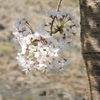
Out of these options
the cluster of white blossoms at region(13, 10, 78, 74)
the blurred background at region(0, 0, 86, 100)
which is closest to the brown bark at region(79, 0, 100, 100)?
the cluster of white blossoms at region(13, 10, 78, 74)

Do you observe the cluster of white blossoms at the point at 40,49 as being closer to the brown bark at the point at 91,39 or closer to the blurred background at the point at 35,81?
the brown bark at the point at 91,39

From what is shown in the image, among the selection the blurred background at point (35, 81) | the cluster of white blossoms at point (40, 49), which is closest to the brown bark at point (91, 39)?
the cluster of white blossoms at point (40, 49)

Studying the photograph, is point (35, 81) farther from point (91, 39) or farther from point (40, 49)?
point (40, 49)

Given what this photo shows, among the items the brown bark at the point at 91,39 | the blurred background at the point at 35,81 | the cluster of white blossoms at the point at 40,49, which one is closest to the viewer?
the cluster of white blossoms at the point at 40,49

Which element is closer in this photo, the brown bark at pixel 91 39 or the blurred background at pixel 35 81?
the brown bark at pixel 91 39

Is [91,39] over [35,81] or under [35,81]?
over

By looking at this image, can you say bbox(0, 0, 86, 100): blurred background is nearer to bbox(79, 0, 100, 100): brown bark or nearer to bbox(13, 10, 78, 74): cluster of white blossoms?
bbox(79, 0, 100, 100): brown bark

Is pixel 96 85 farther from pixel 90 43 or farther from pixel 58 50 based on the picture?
pixel 58 50


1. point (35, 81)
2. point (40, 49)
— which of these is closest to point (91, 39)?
point (40, 49)
